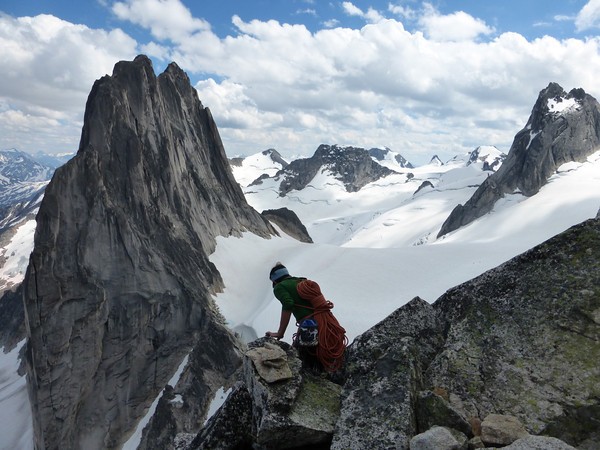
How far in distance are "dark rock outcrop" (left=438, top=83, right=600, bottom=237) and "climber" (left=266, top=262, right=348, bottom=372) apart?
102 m

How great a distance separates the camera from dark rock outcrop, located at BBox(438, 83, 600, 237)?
102m

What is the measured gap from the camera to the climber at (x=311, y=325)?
27.0ft

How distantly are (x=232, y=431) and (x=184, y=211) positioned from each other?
170 feet

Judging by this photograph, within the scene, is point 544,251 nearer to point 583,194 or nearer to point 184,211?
point 184,211

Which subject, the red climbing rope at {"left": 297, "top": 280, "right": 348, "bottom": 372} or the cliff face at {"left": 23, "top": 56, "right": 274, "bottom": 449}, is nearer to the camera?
the red climbing rope at {"left": 297, "top": 280, "right": 348, "bottom": 372}

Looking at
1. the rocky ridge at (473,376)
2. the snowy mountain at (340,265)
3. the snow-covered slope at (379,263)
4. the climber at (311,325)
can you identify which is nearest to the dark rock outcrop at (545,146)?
the snowy mountain at (340,265)

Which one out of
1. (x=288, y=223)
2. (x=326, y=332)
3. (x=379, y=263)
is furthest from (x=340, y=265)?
(x=326, y=332)

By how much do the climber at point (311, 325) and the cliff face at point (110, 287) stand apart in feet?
112

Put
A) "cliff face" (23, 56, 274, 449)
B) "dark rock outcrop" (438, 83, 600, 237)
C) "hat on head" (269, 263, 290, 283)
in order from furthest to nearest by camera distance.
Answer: "dark rock outcrop" (438, 83, 600, 237) → "cliff face" (23, 56, 274, 449) → "hat on head" (269, 263, 290, 283)

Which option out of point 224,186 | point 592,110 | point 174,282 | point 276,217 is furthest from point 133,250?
point 592,110

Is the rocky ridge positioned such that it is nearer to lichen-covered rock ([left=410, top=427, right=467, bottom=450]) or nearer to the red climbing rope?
lichen-covered rock ([left=410, top=427, right=467, bottom=450])

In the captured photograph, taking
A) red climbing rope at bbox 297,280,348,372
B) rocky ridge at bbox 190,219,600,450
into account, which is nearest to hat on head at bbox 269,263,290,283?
red climbing rope at bbox 297,280,348,372

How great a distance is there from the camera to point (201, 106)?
78438 mm

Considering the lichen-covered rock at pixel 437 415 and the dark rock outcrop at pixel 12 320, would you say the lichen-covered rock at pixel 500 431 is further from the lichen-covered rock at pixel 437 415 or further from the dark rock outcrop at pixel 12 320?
the dark rock outcrop at pixel 12 320
